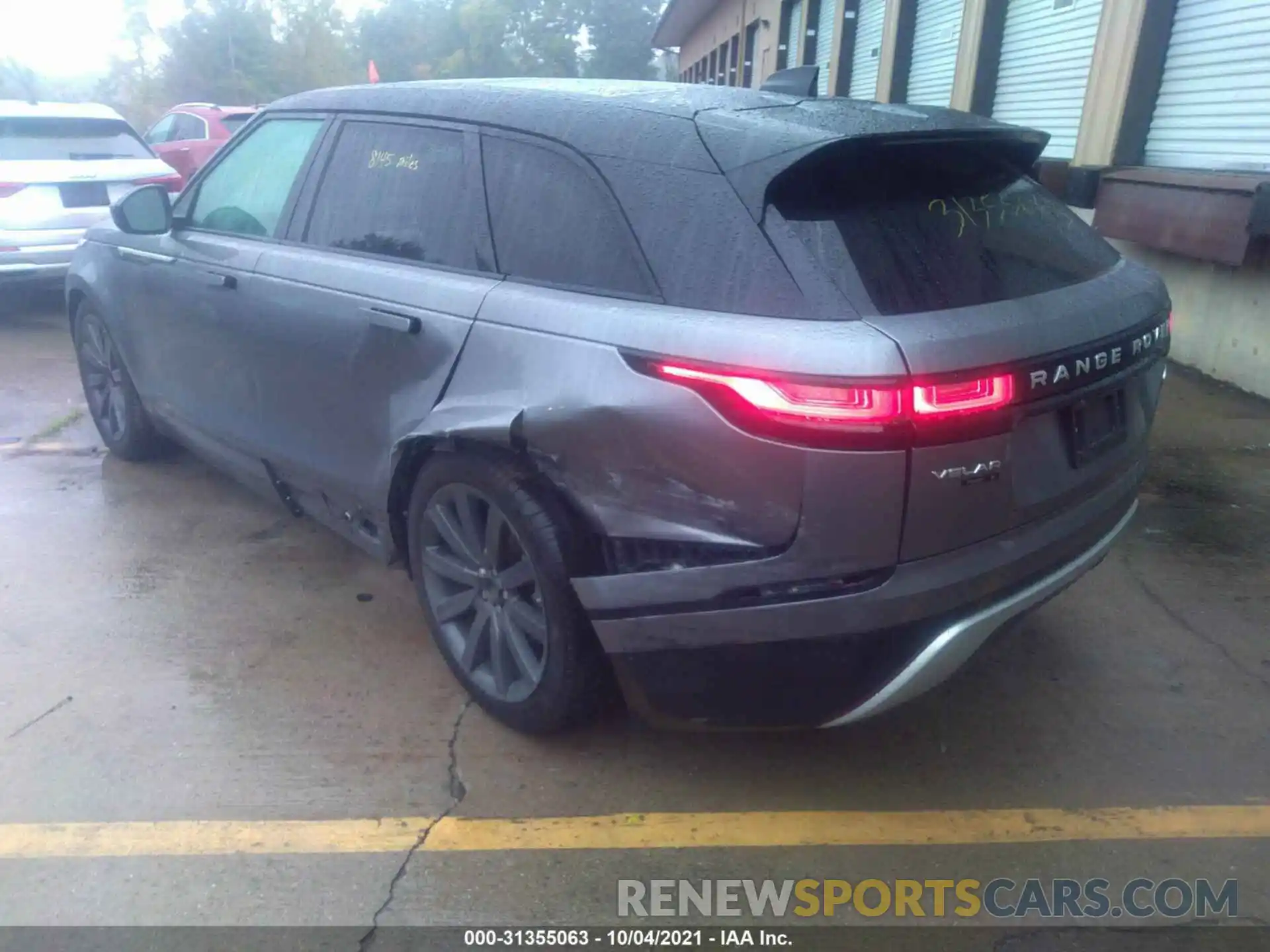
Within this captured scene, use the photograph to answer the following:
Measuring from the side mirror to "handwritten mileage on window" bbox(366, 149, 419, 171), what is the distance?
1410mm

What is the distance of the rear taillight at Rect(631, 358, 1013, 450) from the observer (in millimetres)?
2148

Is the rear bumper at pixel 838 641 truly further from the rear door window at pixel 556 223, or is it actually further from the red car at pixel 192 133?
the red car at pixel 192 133

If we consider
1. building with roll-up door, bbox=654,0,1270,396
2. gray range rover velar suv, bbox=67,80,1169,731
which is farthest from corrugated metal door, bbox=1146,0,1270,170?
gray range rover velar suv, bbox=67,80,1169,731

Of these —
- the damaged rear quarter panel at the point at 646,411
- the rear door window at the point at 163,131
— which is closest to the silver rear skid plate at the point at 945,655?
the damaged rear quarter panel at the point at 646,411

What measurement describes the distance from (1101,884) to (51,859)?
2.58m

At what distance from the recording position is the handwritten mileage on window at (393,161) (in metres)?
3.28

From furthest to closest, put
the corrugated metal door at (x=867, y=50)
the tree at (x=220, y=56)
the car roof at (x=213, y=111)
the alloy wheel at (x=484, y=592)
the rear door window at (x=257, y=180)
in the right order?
1. the tree at (x=220, y=56)
2. the car roof at (x=213, y=111)
3. the corrugated metal door at (x=867, y=50)
4. the rear door window at (x=257, y=180)
5. the alloy wheel at (x=484, y=592)

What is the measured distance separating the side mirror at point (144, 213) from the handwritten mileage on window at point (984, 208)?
331 cm

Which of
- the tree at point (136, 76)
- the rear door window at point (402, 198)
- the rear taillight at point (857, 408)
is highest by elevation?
the rear door window at point (402, 198)

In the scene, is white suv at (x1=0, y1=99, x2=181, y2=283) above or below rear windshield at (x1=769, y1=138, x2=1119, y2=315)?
below

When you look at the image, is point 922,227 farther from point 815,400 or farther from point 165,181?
point 165,181

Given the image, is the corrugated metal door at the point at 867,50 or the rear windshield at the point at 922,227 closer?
the rear windshield at the point at 922,227

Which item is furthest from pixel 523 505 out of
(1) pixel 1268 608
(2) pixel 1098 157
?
(2) pixel 1098 157

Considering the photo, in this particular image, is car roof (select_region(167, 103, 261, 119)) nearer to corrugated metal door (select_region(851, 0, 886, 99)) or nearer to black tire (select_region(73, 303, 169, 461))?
corrugated metal door (select_region(851, 0, 886, 99))
